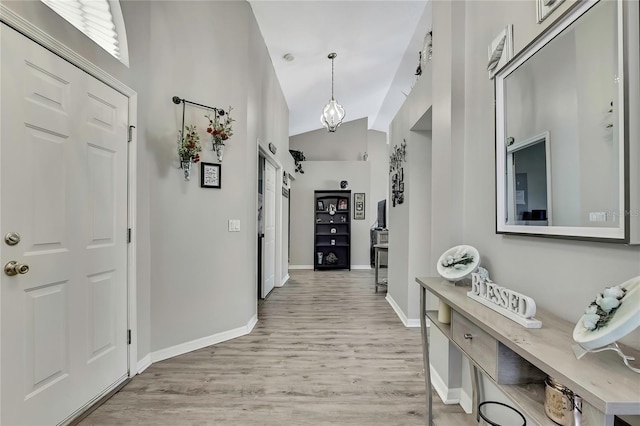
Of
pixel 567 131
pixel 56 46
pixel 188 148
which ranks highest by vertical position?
pixel 56 46

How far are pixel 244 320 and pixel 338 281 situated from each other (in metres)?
3.17

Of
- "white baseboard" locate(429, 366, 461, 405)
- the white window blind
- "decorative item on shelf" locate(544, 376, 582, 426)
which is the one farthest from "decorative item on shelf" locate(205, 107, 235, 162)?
"decorative item on shelf" locate(544, 376, 582, 426)

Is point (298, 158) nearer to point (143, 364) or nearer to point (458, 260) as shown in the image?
point (143, 364)

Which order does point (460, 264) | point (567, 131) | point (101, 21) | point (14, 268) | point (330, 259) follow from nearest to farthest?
1. point (567, 131)
2. point (14, 268)
3. point (460, 264)
4. point (101, 21)
5. point (330, 259)

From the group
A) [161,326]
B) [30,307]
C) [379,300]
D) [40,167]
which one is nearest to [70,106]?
[40,167]

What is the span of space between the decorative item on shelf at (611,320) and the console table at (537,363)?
55 mm

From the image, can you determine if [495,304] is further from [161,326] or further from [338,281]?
[338,281]

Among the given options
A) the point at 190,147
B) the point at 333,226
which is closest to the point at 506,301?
the point at 190,147

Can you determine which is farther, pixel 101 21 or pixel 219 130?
pixel 219 130

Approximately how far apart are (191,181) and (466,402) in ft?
9.01

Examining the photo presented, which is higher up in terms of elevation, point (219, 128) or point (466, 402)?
point (219, 128)

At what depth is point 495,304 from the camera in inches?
47.9

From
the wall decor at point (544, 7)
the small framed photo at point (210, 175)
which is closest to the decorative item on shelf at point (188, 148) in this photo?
the small framed photo at point (210, 175)

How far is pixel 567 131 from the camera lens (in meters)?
1.10
